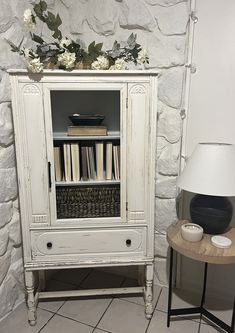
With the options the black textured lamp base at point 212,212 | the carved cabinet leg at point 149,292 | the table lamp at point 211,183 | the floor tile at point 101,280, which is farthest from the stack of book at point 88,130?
the floor tile at point 101,280

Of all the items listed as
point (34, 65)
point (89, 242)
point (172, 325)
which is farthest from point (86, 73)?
point (172, 325)

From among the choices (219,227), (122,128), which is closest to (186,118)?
(122,128)

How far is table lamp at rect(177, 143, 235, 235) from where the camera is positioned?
147 cm

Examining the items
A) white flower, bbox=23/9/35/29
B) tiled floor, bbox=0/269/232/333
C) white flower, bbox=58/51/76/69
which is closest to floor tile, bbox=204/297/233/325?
tiled floor, bbox=0/269/232/333

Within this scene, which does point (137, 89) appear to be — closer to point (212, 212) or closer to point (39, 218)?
point (212, 212)

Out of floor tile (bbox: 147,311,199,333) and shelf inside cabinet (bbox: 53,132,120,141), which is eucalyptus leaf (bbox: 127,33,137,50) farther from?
floor tile (bbox: 147,311,199,333)

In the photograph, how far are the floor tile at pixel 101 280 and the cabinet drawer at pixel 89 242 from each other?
1.89 feet

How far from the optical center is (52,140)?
1543 mm

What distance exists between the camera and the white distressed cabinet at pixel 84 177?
1.49m

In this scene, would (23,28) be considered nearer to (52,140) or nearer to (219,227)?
(52,140)

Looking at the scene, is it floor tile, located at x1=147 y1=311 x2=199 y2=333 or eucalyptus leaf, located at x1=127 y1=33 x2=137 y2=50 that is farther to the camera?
floor tile, located at x1=147 y1=311 x2=199 y2=333

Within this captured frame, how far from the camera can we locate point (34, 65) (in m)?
1.40

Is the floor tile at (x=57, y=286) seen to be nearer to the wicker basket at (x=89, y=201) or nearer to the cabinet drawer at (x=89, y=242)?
the cabinet drawer at (x=89, y=242)

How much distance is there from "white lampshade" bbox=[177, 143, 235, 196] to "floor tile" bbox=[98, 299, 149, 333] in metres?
0.90
